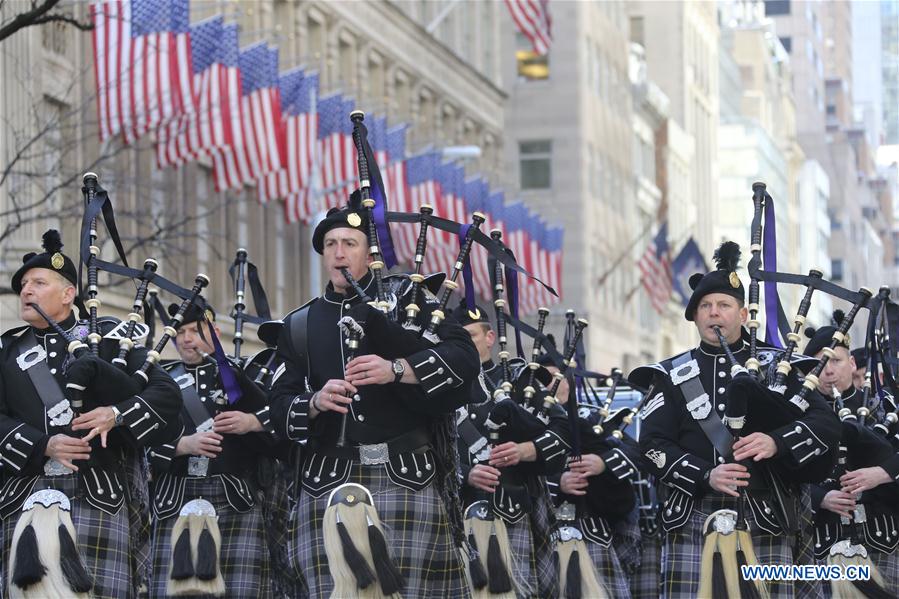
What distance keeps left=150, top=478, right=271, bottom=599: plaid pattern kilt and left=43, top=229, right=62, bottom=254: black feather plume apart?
2096mm

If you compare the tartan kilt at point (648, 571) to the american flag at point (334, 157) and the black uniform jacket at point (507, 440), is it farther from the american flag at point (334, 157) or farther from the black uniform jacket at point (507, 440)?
the american flag at point (334, 157)

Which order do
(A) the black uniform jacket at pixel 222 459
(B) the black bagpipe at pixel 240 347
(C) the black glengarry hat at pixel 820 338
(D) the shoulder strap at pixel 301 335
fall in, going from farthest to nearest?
1. (C) the black glengarry hat at pixel 820 338
2. (B) the black bagpipe at pixel 240 347
3. (A) the black uniform jacket at pixel 222 459
4. (D) the shoulder strap at pixel 301 335

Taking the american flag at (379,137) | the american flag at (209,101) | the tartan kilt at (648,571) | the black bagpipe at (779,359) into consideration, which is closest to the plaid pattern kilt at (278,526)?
the black bagpipe at (779,359)

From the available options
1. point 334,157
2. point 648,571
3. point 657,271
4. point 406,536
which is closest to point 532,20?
point 657,271

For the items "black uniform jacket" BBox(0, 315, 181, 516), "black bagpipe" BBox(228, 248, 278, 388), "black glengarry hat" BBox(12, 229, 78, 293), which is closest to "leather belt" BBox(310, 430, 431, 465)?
"black uniform jacket" BBox(0, 315, 181, 516)

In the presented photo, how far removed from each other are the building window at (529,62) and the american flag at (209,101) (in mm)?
35183

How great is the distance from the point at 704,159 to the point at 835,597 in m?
78.1

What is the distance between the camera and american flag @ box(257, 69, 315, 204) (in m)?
30.9

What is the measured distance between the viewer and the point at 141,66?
84.9 ft

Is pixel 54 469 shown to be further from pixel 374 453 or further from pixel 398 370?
pixel 398 370

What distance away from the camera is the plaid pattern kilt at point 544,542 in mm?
12469

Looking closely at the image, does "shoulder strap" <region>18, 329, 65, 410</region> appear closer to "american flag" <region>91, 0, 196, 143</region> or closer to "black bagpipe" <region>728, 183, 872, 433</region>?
"black bagpipe" <region>728, 183, 872, 433</region>

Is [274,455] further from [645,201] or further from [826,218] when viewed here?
[826,218]

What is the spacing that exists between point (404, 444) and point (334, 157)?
22747 millimetres
